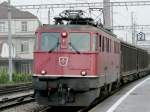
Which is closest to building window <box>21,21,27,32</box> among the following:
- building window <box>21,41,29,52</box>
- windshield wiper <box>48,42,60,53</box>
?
building window <box>21,41,29,52</box>

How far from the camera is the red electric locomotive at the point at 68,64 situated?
16484 millimetres

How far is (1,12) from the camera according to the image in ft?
272

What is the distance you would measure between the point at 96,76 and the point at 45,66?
174 cm

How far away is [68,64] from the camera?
16.7 m

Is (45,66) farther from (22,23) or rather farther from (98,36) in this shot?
(22,23)

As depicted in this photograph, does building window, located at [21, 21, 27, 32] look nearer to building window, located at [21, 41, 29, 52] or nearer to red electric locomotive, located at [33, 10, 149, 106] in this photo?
building window, located at [21, 41, 29, 52]

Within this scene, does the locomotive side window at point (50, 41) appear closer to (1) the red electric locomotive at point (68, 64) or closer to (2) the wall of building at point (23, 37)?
(1) the red electric locomotive at point (68, 64)

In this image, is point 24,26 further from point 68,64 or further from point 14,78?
point 68,64

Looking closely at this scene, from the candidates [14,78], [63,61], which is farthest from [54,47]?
[14,78]

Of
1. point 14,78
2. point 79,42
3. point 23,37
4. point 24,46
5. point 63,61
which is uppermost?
point 23,37

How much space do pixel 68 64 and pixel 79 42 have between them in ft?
2.89

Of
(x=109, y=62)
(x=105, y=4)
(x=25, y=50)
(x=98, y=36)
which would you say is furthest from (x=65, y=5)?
(x=25, y=50)

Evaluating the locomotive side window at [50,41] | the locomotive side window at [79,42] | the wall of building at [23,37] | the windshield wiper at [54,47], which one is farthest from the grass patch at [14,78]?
the wall of building at [23,37]

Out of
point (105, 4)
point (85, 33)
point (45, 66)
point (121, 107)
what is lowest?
point (121, 107)
